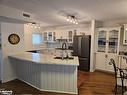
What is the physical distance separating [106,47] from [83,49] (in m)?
1.00

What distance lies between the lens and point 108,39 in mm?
4973

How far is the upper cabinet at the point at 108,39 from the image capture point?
4.82 meters

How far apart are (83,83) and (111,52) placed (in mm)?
1999

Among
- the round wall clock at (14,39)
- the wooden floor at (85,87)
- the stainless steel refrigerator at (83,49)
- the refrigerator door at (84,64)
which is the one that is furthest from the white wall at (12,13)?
the refrigerator door at (84,64)

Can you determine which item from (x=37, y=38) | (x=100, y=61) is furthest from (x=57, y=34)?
(x=100, y=61)

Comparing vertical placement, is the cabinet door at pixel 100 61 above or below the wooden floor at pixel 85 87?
above

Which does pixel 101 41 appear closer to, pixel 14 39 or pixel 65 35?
pixel 65 35

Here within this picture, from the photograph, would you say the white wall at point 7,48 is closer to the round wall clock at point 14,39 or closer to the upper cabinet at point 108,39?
the round wall clock at point 14,39

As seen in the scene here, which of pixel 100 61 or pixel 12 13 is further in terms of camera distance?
pixel 100 61

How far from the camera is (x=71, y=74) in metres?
3.09

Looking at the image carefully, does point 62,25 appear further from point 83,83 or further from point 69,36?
point 83,83

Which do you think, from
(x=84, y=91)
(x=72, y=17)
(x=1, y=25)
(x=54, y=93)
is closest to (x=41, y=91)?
(x=54, y=93)

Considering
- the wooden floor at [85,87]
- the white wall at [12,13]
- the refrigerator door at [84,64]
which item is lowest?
the wooden floor at [85,87]

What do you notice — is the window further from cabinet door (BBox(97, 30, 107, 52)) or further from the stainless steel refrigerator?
cabinet door (BBox(97, 30, 107, 52))
